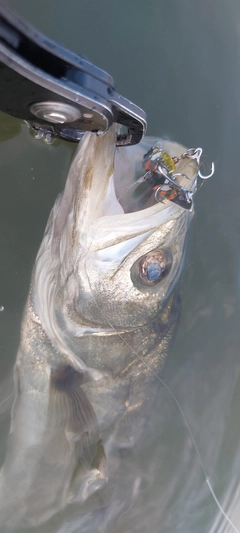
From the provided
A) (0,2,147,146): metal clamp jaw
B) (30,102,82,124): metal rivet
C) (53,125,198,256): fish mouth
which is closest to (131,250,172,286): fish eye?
(53,125,198,256): fish mouth

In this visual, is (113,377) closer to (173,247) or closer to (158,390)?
(158,390)

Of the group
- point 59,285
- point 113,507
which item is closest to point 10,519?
point 113,507

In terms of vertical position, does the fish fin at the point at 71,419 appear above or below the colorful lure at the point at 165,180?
below

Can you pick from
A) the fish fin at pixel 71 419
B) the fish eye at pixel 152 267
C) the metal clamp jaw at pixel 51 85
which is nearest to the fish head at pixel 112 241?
the fish eye at pixel 152 267

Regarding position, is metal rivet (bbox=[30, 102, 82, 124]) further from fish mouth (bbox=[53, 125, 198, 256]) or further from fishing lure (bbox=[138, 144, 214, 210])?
fishing lure (bbox=[138, 144, 214, 210])

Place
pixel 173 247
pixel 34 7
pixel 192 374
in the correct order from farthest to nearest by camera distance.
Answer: pixel 192 374, pixel 34 7, pixel 173 247

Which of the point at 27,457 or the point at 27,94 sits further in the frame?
the point at 27,457

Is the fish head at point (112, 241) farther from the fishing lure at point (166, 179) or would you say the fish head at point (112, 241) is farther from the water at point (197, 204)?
the water at point (197, 204)

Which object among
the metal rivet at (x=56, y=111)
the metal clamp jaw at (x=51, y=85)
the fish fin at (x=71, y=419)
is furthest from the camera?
the fish fin at (x=71, y=419)

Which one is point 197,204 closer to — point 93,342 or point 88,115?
point 93,342
